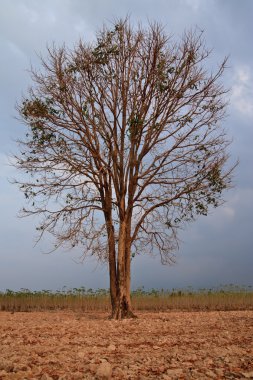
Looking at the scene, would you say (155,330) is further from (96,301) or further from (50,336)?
(96,301)

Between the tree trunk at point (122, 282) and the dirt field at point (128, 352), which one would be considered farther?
the tree trunk at point (122, 282)

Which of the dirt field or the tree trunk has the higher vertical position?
the tree trunk

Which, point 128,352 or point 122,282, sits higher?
point 122,282

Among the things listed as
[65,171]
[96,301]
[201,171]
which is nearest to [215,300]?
[96,301]

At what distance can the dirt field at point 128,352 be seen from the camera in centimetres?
657

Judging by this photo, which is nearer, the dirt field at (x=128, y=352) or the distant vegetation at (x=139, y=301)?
the dirt field at (x=128, y=352)

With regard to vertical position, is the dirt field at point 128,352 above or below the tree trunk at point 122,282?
below

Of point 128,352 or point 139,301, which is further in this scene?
point 139,301

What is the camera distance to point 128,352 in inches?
323

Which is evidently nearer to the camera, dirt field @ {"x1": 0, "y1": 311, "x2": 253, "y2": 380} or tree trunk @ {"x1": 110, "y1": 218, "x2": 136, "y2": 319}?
dirt field @ {"x1": 0, "y1": 311, "x2": 253, "y2": 380}

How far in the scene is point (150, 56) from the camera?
53.5ft

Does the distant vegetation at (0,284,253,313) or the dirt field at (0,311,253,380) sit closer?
the dirt field at (0,311,253,380)

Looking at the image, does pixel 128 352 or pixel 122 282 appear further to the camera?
pixel 122 282

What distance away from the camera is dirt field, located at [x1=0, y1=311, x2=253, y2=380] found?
6574 millimetres
